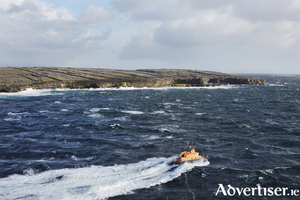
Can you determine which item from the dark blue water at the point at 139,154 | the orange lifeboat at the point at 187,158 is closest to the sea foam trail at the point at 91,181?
the dark blue water at the point at 139,154

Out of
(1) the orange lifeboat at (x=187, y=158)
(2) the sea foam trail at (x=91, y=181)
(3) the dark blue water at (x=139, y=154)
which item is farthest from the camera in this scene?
(1) the orange lifeboat at (x=187, y=158)

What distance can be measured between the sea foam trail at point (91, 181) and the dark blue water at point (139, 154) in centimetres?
12

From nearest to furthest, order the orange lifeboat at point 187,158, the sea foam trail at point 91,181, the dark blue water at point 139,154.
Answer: the sea foam trail at point 91,181, the dark blue water at point 139,154, the orange lifeboat at point 187,158

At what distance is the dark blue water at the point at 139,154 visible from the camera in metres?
26.6

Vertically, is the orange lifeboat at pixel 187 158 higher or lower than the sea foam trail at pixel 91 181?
higher

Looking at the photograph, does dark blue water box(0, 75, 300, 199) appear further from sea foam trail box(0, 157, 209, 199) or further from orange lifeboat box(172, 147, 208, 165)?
orange lifeboat box(172, 147, 208, 165)

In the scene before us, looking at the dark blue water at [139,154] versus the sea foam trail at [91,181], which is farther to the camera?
the dark blue water at [139,154]

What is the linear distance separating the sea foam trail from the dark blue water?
0.12 meters

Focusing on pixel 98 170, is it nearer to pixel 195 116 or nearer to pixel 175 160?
pixel 175 160

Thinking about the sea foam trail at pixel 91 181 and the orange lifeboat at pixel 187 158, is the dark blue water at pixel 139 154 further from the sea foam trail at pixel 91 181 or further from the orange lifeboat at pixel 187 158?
the orange lifeboat at pixel 187 158

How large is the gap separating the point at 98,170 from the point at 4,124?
39585 millimetres

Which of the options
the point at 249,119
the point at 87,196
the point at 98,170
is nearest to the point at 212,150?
the point at 98,170

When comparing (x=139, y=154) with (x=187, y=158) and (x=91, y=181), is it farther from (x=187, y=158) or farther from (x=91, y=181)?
(x=91, y=181)

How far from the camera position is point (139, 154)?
118 ft
